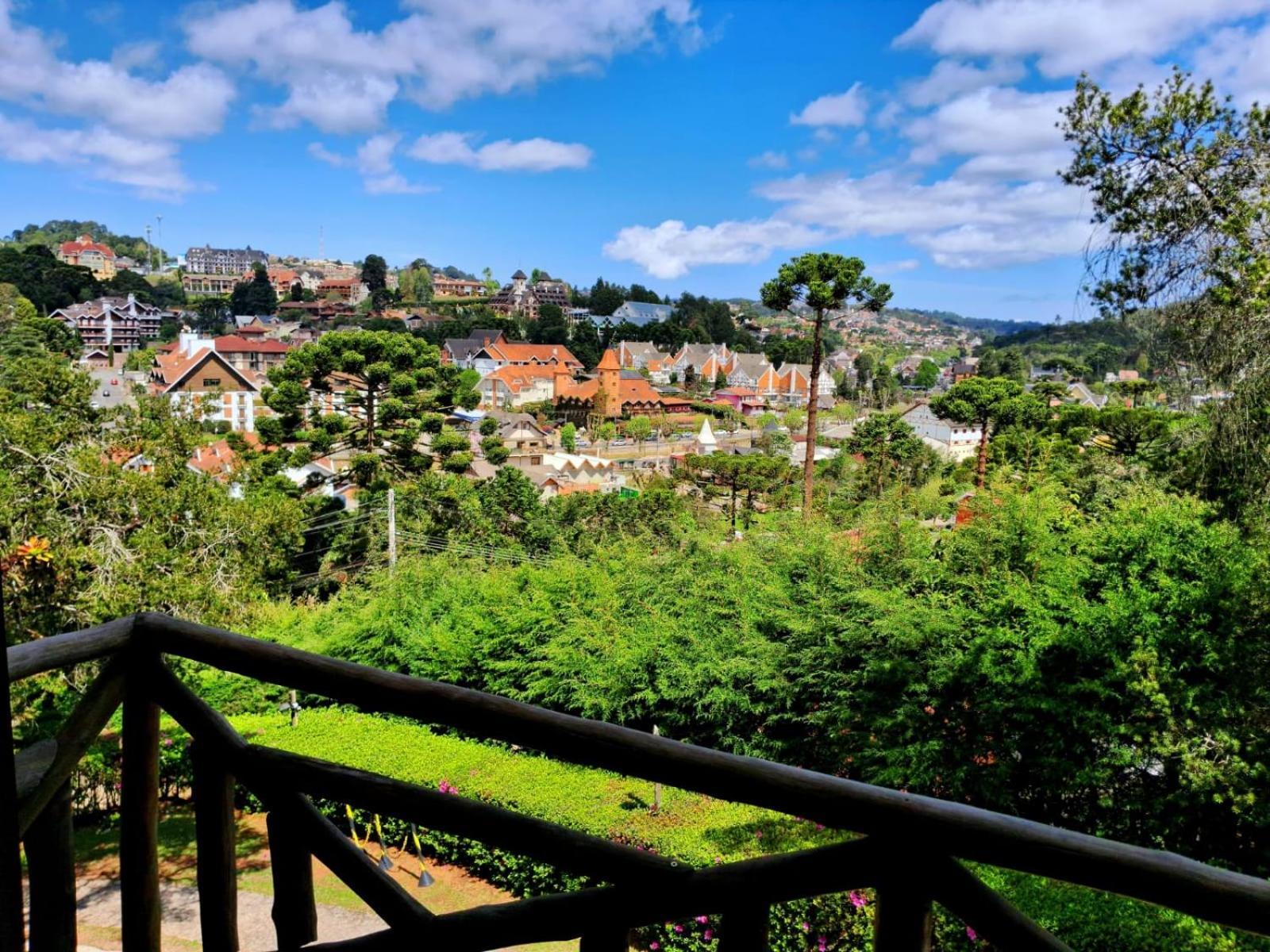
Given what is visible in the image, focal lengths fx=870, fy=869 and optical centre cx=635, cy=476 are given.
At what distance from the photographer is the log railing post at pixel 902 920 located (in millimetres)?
936

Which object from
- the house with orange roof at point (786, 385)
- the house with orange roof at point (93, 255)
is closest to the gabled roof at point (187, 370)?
the house with orange roof at point (786, 385)

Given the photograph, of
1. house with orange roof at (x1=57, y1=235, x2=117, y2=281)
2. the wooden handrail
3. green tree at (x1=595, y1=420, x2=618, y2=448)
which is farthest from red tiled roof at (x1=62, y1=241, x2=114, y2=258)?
the wooden handrail

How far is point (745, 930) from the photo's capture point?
3.36 ft

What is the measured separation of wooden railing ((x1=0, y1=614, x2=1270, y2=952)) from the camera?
0.87 metres

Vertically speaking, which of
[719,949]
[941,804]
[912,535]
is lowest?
[912,535]

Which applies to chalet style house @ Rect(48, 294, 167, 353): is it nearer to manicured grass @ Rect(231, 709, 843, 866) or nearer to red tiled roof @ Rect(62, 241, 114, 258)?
red tiled roof @ Rect(62, 241, 114, 258)

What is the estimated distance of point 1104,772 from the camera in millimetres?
5746

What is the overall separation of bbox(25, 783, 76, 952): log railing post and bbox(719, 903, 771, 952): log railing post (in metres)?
1.00

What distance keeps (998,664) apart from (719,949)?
5.95 m

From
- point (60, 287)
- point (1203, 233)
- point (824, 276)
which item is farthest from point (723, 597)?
point (60, 287)

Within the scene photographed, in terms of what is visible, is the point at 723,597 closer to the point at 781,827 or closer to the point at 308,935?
the point at 781,827

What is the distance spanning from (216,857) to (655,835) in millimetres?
4870

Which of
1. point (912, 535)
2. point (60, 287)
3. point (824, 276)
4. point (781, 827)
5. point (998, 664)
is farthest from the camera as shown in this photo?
point (60, 287)

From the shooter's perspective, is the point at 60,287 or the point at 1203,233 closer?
the point at 1203,233
